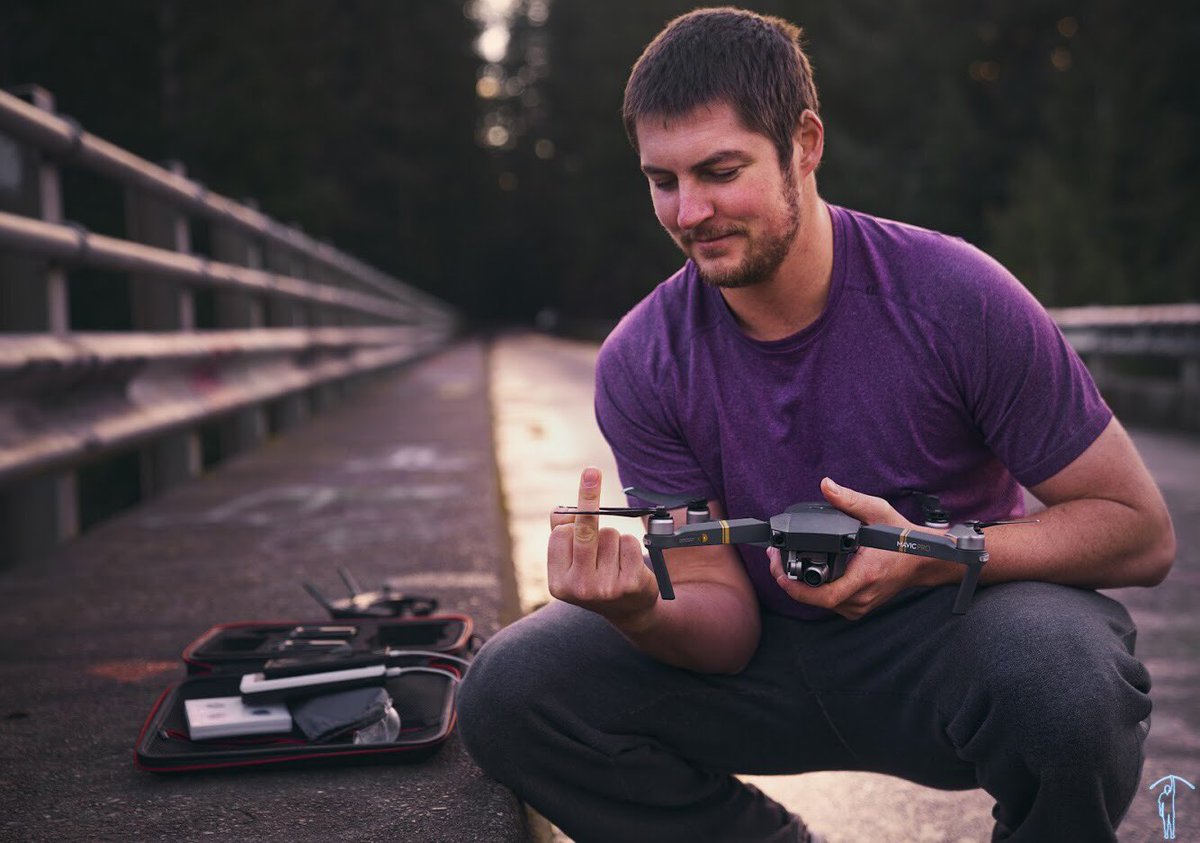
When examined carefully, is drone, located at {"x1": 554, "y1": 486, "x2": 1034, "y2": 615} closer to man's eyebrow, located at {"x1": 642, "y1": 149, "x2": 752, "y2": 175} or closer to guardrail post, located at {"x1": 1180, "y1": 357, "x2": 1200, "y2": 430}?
man's eyebrow, located at {"x1": 642, "y1": 149, "x2": 752, "y2": 175}

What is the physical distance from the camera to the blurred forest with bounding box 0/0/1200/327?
1541 centimetres

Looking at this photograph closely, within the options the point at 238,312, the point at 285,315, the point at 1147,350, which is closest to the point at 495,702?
the point at 238,312

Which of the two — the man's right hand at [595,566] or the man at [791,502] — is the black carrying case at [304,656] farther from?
the man's right hand at [595,566]

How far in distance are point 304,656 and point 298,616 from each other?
0.64 m

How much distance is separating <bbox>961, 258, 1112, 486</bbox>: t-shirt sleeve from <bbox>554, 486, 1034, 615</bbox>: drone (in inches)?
15.5

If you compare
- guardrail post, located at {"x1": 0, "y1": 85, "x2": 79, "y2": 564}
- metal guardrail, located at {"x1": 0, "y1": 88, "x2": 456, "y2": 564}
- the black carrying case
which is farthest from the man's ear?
guardrail post, located at {"x1": 0, "y1": 85, "x2": 79, "y2": 564}

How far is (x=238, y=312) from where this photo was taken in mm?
6676

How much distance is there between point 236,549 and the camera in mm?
4078

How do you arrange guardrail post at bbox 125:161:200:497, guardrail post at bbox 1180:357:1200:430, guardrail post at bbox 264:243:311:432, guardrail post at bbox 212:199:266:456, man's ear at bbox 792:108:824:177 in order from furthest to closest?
guardrail post at bbox 1180:357:1200:430, guardrail post at bbox 264:243:311:432, guardrail post at bbox 212:199:266:456, guardrail post at bbox 125:161:200:497, man's ear at bbox 792:108:824:177

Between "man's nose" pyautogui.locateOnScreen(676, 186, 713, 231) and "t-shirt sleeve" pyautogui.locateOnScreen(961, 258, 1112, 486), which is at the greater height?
"man's nose" pyautogui.locateOnScreen(676, 186, 713, 231)

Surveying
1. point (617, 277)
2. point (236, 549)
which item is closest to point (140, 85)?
point (236, 549)

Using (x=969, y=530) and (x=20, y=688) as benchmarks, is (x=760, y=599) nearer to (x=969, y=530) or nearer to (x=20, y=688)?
(x=969, y=530)

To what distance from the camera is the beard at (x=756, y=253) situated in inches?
96.0

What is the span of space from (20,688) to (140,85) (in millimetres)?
14164
